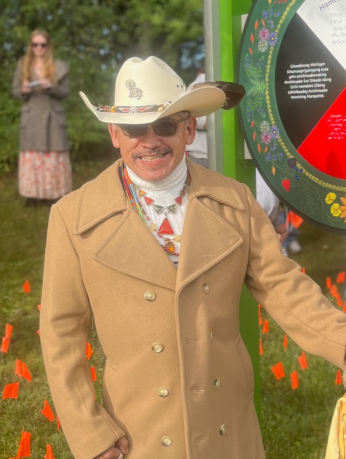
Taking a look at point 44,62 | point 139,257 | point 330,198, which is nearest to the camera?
point 139,257

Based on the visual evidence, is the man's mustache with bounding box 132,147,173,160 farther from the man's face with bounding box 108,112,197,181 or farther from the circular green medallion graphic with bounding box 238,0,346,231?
the circular green medallion graphic with bounding box 238,0,346,231

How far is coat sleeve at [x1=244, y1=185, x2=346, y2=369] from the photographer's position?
252 cm

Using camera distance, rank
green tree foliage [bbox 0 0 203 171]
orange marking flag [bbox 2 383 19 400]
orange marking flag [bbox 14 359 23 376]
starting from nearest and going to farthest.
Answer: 1. orange marking flag [bbox 2 383 19 400]
2. orange marking flag [bbox 14 359 23 376]
3. green tree foliage [bbox 0 0 203 171]

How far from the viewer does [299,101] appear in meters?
3.06

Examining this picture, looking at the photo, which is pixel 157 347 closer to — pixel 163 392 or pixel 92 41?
pixel 163 392

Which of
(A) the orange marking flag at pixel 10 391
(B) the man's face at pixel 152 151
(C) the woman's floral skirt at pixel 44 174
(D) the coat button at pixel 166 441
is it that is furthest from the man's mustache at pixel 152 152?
(C) the woman's floral skirt at pixel 44 174

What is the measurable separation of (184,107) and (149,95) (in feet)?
0.45

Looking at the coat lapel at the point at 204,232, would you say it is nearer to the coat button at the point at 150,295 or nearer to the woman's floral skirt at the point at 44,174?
the coat button at the point at 150,295

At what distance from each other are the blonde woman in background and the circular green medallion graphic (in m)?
6.35

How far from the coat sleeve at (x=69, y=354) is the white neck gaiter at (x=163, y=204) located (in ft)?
0.94

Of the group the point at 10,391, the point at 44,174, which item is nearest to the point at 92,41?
the point at 44,174

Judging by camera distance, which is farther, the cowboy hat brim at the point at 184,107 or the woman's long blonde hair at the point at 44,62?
the woman's long blonde hair at the point at 44,62

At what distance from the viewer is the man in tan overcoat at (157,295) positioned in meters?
2.49

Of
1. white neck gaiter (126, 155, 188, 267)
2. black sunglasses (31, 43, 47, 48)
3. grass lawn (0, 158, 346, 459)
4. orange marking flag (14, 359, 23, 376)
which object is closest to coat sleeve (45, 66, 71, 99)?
black sunglasses (31, 43, 47, 48)
